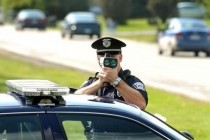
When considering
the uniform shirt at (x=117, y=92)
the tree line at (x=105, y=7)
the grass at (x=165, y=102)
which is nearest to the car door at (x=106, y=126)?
the uniform shirt at (x=117, y=92)

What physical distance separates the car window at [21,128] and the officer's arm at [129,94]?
166 cm

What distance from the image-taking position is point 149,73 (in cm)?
2302

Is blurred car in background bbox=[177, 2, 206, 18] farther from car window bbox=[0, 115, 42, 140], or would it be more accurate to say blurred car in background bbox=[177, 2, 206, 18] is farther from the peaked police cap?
car window bbox=[0, 115, 42, 140]

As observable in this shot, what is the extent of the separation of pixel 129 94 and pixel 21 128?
1.73 m

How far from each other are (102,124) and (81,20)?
42.7m

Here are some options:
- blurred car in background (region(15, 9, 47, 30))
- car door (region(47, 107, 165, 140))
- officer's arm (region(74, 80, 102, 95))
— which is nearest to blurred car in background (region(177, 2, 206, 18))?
blurred car in background (region(15, 9, 47, 30))

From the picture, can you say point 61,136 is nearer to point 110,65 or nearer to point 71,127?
point 71,127

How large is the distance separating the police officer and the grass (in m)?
4.18

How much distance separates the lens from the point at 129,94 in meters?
6.45

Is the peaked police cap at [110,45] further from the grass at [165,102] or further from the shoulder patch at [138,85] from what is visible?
the grass at [165,102]

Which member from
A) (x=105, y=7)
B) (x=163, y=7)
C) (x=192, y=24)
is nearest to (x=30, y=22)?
(x=163, y=7)

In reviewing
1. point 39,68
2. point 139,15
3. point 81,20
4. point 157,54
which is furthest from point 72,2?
point 39,68

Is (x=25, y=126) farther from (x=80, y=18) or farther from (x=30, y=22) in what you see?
(x=30, y=22)

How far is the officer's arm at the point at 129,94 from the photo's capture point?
646 centimetres
